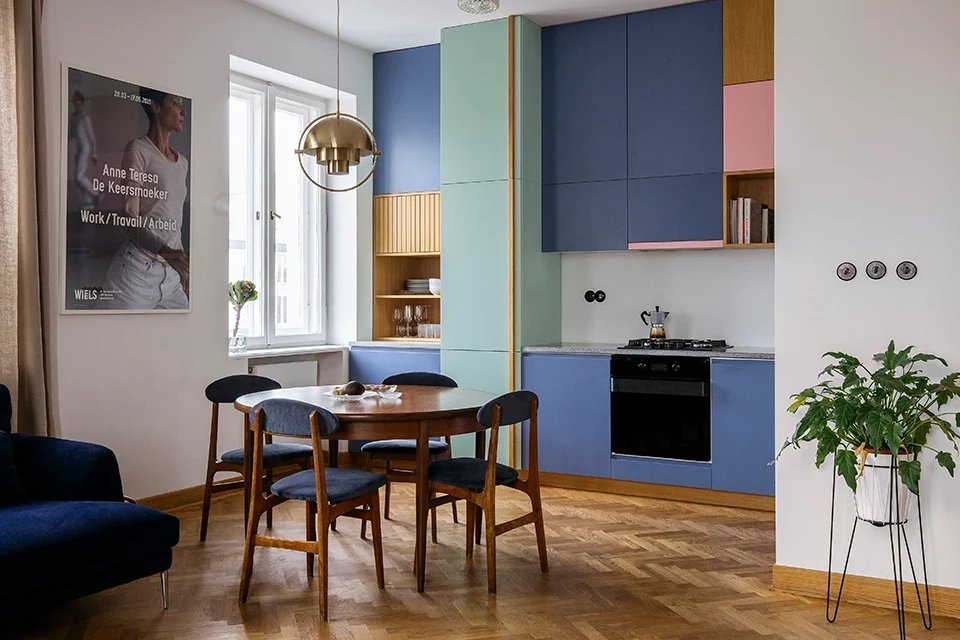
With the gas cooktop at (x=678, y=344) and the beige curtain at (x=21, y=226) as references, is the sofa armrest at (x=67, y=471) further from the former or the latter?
the gas cooktop at (x=678, y=344)

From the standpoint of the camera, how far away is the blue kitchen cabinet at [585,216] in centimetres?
577

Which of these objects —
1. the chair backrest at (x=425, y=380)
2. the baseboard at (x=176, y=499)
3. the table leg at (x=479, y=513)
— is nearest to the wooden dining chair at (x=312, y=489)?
the table leg at (x=479, y=513)

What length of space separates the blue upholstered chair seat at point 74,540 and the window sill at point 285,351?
7.11 ft

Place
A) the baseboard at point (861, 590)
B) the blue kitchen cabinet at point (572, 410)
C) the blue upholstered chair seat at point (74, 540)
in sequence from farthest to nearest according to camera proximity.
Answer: the blue kitchen cabinet at point (572, 410)
the baseboard at point (861, 590)
the blue upholstered chair seat at point (74, 540)

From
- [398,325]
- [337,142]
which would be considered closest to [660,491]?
[398,325]

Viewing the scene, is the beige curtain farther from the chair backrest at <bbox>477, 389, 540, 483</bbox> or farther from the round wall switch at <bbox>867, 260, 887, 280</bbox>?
the round wall switch at <bbox>867, 260, 887, 280</bbox>

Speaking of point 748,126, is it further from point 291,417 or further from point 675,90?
point 291,417

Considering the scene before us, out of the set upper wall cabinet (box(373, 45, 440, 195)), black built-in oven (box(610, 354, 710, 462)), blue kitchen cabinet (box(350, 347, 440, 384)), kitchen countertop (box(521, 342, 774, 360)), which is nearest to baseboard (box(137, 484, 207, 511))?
blue kitchen cabinet (box(350, 347, 440, 384))

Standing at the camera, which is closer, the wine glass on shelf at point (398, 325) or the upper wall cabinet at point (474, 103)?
the upper wall cabinet at point (474, 103)

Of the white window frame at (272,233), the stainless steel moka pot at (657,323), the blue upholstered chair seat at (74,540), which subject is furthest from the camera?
the white window frame at (272,233)

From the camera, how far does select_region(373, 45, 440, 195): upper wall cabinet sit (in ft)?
21.2

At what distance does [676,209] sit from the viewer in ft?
18.2

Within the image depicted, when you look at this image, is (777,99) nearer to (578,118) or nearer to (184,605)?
(578,118)

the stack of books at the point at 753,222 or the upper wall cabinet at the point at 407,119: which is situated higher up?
the upper wall cabinet at the point at 407,119
